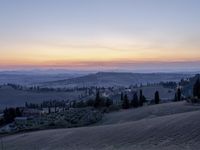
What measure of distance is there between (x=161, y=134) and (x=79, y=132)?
11.4 meters

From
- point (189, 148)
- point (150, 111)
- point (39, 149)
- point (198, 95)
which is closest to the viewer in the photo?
point (189, 148)

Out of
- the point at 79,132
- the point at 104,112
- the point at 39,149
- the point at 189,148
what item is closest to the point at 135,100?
the point at 104,112

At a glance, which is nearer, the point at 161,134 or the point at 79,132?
the point at 161,134

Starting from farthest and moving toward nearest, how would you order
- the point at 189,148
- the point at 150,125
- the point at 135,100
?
the point at 135,100 → the point at 150,125 → the point at 189,148

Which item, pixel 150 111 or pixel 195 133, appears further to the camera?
pixel 150 111

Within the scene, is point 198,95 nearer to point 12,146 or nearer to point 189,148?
point 12,146

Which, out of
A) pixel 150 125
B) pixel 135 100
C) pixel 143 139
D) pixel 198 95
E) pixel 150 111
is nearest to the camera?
pixel 143 139

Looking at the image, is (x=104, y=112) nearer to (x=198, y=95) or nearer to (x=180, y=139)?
(x=198, y=95)

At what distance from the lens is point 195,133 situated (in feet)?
107

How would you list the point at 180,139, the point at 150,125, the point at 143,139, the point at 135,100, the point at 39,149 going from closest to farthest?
the point at 180,139
the point at 143,139
the point at 39,149
the point at 150,125
the point at 135,100

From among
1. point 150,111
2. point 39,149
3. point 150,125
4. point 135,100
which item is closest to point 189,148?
point 150,125

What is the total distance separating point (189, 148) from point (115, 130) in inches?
520

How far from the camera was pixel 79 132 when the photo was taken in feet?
143

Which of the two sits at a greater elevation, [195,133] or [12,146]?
[195,133]
